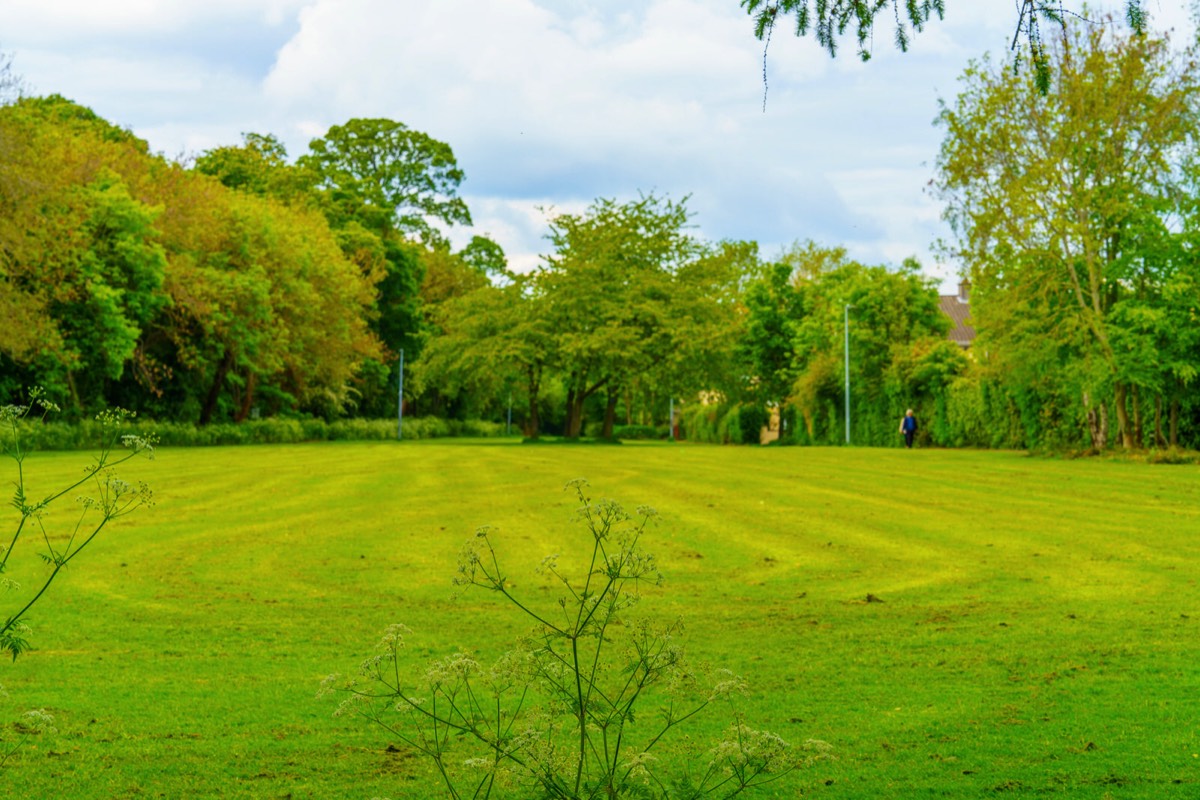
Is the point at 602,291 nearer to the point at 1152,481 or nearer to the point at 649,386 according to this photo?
the point at 649,386

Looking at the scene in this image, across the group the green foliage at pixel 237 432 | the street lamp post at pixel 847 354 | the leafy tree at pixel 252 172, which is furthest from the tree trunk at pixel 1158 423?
the leafy tree at pixel 252 172

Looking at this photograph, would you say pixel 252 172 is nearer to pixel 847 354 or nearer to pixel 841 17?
pixel 847 354

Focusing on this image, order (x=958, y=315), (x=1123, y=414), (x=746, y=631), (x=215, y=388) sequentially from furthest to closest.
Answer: (x=958, y=315) < (x=215, y=388) < (x=1123, y=414) < (x=746, y=631)

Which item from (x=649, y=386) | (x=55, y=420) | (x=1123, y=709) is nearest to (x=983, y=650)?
(x=1123, y=709)

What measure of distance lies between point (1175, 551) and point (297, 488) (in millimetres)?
14593

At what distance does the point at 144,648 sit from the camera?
8156 mm

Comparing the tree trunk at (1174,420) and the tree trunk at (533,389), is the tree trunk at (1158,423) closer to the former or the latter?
the tree trunk at (1174,420)

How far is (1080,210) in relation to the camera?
30875 mm

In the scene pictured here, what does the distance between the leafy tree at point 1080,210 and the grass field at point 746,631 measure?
1205 centimetres

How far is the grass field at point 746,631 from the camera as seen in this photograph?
543cm

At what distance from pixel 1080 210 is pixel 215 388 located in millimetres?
33122

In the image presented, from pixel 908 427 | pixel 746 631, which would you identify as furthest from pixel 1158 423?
pixel 746 631

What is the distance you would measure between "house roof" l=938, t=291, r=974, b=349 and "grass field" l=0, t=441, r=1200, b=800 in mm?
67690

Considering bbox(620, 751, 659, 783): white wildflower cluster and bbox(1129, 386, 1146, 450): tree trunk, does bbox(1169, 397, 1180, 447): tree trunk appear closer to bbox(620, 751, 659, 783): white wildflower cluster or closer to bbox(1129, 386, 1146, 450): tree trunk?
bbox(1129, 386, 1146, 450): tree trunk
